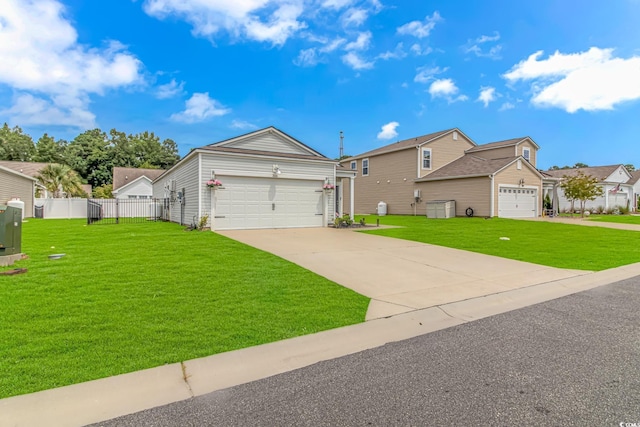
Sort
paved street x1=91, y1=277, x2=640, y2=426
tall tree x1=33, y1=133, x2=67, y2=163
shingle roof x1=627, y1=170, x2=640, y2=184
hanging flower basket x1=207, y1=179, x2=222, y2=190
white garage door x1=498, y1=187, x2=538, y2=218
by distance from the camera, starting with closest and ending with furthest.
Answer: paved street x1=91, y1=277, x2=640, y2=426 < hanging flower basket x1=207, y1=179, x2=222, y2=190 < white garage door x1=498, y1=187, x2=538, y2=218 < shingle roof x1=627, y1=170, x2=640, y2=184 < tall tree x1=33, y1=133, x2=67, y2=163

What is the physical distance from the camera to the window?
2489 cm

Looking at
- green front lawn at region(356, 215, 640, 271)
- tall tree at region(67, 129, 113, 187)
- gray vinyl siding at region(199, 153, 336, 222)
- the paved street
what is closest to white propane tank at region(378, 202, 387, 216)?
gray vinyl siding at region(199, 153, 336, 222)

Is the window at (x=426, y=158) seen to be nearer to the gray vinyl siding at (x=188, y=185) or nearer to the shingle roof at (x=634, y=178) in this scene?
the gray vinyl siding at (x=188, y=185)

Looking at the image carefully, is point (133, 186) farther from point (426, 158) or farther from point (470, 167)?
point (470, 167)

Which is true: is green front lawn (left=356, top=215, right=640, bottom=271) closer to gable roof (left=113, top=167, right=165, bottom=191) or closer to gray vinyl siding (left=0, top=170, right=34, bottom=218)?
gray vinyl siding (left=0, top=170, right=34, bottom=218)

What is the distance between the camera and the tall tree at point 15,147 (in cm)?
4516

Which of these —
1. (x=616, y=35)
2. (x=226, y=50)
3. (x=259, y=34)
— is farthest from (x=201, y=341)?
(x=616, y=35)

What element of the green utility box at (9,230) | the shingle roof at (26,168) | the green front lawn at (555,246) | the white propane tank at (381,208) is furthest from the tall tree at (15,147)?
the green front lawn at (555,246)

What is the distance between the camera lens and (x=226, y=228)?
13.2m

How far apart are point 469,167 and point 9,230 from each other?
77.9 ft

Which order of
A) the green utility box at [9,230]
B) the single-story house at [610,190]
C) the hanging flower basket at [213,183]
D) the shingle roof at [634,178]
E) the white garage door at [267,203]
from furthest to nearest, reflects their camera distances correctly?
the shingle roof at [634,178], the single-story house at [610,190], the white garage door at [267,203], the hanging flower basket at [213,183], the green utility box at [9,230]

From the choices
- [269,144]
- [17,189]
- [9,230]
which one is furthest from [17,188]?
[9,230]

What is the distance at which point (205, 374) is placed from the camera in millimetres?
2605

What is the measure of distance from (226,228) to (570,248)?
11.7 m
